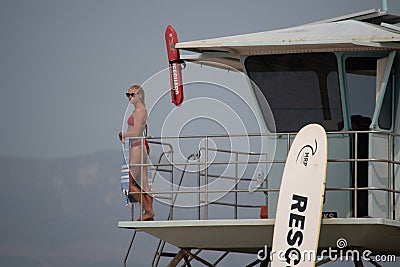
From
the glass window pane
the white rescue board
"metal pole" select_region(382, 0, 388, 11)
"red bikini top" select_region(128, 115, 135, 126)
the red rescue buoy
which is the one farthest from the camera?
"metal pole" select_region(382, 0, 388, 11)

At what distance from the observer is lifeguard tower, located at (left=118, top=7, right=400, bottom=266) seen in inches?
900

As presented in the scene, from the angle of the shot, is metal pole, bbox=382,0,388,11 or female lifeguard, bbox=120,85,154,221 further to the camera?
metal pole, bbox=382,0,388,11

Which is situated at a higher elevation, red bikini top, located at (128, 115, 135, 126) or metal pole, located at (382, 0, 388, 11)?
metal pole, located at (382, 0, 388, 11)

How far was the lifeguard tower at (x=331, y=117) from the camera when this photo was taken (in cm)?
2286

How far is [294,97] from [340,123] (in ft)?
2.82

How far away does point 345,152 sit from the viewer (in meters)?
23.2

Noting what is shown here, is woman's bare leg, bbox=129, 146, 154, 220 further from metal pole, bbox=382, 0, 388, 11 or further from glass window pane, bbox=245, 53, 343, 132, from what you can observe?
metal pole, bbox=382, 0, 388, 11

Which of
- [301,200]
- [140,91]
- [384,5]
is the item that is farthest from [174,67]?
[384,5]

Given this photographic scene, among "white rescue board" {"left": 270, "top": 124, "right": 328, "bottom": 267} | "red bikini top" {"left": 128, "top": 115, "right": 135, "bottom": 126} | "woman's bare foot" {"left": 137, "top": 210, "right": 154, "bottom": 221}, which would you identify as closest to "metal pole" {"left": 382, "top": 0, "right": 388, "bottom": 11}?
"white rescue board" {"left": 270, "top": 124, "right": 328, "bottom": 267}

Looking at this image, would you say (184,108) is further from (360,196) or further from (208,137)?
(360,196)

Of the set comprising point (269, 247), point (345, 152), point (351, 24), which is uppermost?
point (351, 24)

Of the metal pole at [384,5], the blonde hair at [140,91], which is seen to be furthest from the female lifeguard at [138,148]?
the metal pole at [384,5]

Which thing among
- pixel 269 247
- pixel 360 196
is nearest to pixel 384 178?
pixel 360 196

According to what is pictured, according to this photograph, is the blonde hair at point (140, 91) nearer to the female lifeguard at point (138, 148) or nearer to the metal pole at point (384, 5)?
the female lifeguard at point (138, 148)
